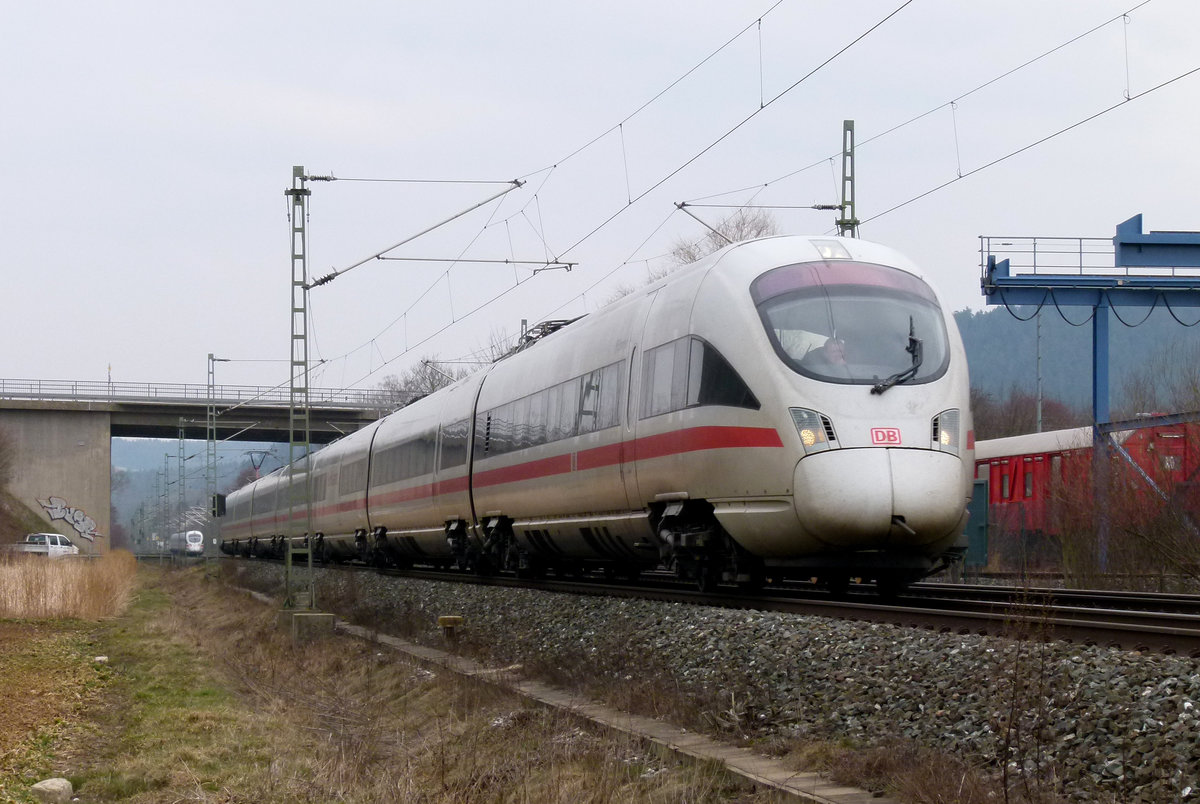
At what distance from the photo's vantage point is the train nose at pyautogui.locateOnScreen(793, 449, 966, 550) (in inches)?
456

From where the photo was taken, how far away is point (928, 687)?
833cm

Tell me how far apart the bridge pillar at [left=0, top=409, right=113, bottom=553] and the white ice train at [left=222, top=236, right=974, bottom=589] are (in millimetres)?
47859

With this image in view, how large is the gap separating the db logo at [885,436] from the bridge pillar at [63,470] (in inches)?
2147

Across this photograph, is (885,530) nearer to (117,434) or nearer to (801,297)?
(801,297)

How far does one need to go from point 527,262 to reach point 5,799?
744 inches

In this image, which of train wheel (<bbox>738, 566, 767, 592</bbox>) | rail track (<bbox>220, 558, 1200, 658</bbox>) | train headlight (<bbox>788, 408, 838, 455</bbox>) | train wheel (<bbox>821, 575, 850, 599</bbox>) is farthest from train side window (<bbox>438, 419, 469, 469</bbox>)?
train headlight (<bbox>788, 408, 838, 455</bbox>)

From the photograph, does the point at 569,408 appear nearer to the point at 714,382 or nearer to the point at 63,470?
the point at 714,382

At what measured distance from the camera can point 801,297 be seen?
12859mm

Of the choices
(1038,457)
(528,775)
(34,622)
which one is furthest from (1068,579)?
(34,622)

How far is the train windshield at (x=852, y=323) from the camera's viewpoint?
1236 cm

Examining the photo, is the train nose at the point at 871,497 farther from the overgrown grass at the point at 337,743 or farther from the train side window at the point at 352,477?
the train side window at the point at 352,477

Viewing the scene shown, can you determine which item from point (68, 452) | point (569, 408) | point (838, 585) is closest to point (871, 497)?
point (838, 585)

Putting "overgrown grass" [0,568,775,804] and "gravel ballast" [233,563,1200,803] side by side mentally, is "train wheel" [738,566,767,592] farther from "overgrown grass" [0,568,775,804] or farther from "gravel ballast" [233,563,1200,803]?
"overgrown grass" [0,568,775,804]

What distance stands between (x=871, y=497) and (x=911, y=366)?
5.20 ft
